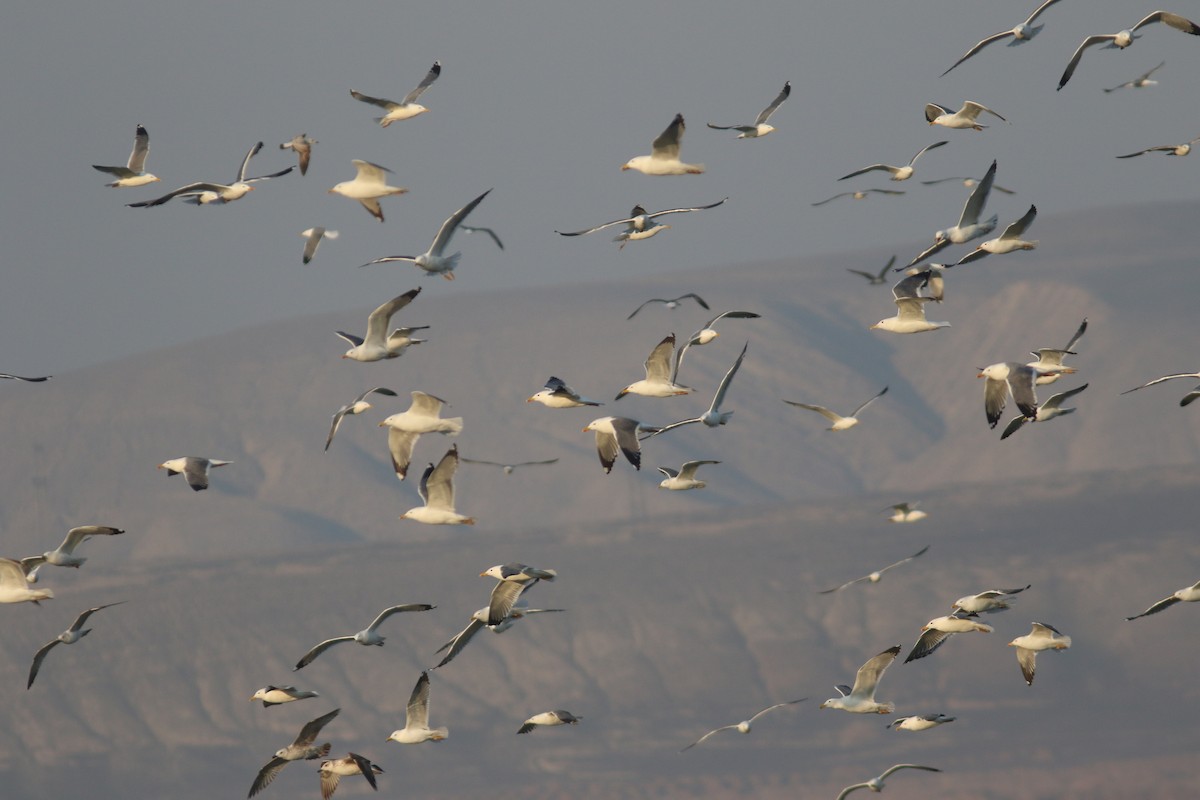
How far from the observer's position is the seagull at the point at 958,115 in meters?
30.4

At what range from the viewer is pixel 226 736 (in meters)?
101

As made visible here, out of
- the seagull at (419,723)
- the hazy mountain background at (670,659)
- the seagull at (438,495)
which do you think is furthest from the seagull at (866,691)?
the hazy mountain background at (670,659)

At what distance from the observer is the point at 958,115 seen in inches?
1208

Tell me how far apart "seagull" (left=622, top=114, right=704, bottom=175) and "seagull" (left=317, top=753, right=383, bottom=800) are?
37.5ft

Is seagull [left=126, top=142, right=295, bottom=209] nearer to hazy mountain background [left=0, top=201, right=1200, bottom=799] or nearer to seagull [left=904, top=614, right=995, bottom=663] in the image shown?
seagull [left=904, top=614, right=995, bottom=663]

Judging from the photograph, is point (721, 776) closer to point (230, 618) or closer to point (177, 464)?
point (230, 618)

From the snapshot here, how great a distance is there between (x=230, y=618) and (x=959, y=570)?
1945 inches

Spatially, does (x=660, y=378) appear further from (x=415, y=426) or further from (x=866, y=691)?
(x=866, y=691)

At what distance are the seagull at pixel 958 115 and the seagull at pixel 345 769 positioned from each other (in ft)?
51.8

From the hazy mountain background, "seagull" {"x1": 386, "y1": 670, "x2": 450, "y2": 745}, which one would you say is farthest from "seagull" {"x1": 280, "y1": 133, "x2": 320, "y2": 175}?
the hazy mountain background

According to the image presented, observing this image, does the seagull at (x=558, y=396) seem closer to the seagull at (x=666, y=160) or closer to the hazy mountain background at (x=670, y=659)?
the seagull at (x=666, y=160)

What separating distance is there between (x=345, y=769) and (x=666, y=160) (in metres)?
12.0

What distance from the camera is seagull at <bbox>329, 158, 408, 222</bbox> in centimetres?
3180

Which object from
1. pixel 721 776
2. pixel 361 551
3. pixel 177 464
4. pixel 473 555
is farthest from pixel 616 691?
pixel 177 464
